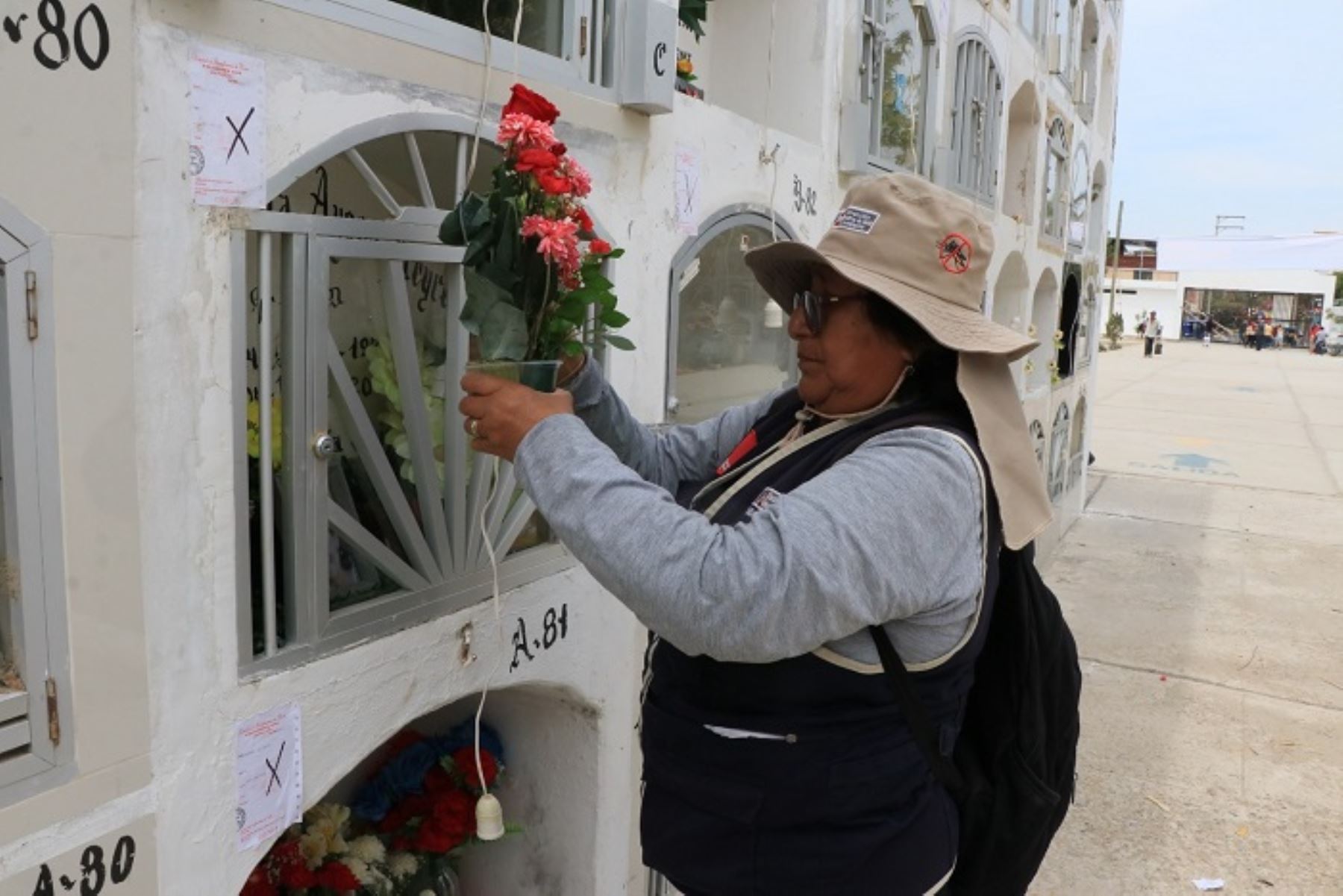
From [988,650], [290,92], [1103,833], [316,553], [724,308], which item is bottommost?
[1103,833]

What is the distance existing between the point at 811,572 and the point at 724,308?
2.47m

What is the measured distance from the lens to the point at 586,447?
1.63 meters

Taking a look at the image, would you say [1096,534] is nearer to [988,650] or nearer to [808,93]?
[808,93]

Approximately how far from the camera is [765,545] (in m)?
1.57

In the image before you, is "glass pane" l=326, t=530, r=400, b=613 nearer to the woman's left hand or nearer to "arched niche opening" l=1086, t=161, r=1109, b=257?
the woman's left hand

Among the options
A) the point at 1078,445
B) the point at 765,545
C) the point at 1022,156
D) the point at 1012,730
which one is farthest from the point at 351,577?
the point at 1078,445

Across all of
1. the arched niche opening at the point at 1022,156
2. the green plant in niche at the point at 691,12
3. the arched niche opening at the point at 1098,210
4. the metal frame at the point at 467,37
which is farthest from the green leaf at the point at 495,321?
the arched niche opening at the point at 1098,210

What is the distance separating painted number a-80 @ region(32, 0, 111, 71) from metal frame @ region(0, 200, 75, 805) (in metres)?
0.22

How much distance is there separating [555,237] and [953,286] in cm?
68

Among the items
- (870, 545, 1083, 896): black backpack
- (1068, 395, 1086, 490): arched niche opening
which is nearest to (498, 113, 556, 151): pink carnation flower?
(870, 545, 1083, 896): black backpack

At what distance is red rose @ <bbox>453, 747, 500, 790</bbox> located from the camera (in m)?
3.04

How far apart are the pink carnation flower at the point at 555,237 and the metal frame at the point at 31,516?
707mm

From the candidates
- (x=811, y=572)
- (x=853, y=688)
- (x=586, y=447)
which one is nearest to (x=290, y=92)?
(x=586, y=447)

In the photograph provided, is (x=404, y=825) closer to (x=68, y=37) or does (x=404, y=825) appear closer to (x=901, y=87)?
(x=68, y=37)
